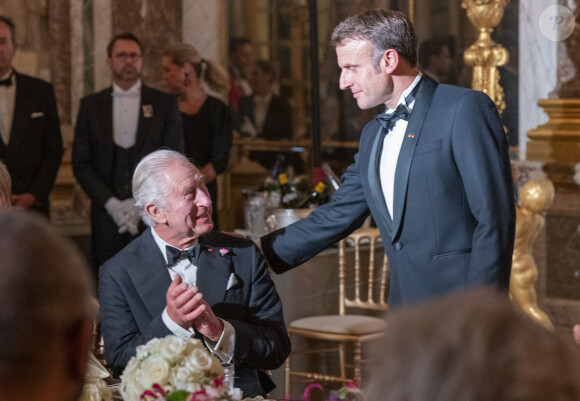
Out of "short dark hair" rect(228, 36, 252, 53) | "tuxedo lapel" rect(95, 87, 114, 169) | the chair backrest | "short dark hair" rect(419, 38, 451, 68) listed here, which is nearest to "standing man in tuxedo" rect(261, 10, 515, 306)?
the chair backrest

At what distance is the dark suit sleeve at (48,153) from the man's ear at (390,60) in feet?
9.90

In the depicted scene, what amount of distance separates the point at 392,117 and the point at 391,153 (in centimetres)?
10

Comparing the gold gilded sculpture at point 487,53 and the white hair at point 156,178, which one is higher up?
the gold gilded sculpture at point 487,53

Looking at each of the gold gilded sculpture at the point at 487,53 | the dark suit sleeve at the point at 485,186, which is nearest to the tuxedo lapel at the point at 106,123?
the gold gilded sculpture at the point at 487,53

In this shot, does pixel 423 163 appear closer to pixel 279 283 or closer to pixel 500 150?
pixel 500 150

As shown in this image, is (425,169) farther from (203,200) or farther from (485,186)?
(203,200)

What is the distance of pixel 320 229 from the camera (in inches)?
114

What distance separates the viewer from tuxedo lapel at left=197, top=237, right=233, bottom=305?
2.60m

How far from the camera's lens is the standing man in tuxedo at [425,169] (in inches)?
96.5

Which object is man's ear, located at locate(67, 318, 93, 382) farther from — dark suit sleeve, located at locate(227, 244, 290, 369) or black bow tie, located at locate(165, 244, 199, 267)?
black bow tie, located at locate(165, 244, 199, 267)

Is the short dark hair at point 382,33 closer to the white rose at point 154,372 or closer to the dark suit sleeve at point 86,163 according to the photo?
the white rose at point 154,372

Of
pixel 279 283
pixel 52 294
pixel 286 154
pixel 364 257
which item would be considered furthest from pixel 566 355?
pixel 286 154

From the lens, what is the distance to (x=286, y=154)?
8.13 metres

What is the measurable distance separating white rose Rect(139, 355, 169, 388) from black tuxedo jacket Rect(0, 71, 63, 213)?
3656 millimetres
